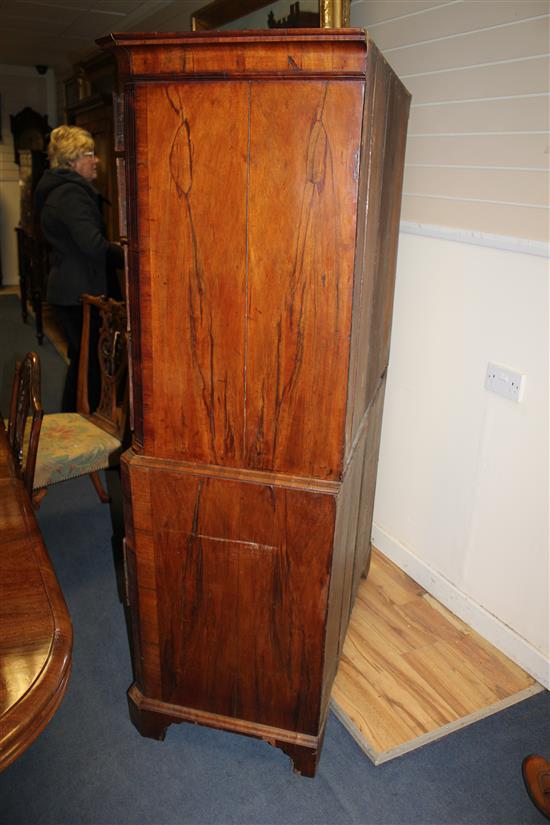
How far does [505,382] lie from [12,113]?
7.09 m

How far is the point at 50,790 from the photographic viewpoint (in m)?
1.64

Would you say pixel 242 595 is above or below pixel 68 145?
below

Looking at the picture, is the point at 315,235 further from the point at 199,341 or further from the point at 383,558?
the point at 383,558

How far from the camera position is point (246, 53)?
1173 millimetres

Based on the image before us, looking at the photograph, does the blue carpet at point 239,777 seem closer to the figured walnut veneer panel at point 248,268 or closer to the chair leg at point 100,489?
the figured walnut veneer panel at point 248,268

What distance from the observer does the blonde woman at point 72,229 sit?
3135mm

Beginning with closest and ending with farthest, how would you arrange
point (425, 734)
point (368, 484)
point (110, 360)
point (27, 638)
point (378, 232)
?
point (27, 638)
point (378, 232)
point (425, 734)
point (368, 484)
point (110, 360)

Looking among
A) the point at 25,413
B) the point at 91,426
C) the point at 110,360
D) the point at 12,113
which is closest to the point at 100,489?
the point at 91,426

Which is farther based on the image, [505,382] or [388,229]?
[505,382]

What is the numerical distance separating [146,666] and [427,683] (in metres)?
0.89

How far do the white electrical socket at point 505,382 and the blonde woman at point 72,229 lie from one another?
201 centimetres

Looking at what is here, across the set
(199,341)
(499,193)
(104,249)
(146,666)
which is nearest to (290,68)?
(199,341)

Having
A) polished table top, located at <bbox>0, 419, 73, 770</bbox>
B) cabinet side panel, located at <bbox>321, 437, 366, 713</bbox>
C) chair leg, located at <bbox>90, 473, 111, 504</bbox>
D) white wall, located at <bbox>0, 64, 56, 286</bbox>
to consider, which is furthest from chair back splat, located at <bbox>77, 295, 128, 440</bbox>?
white wall, located at <bbox>0, 64, 56, 286</bbox>

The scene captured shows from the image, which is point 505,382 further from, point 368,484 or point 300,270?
point 300,270
